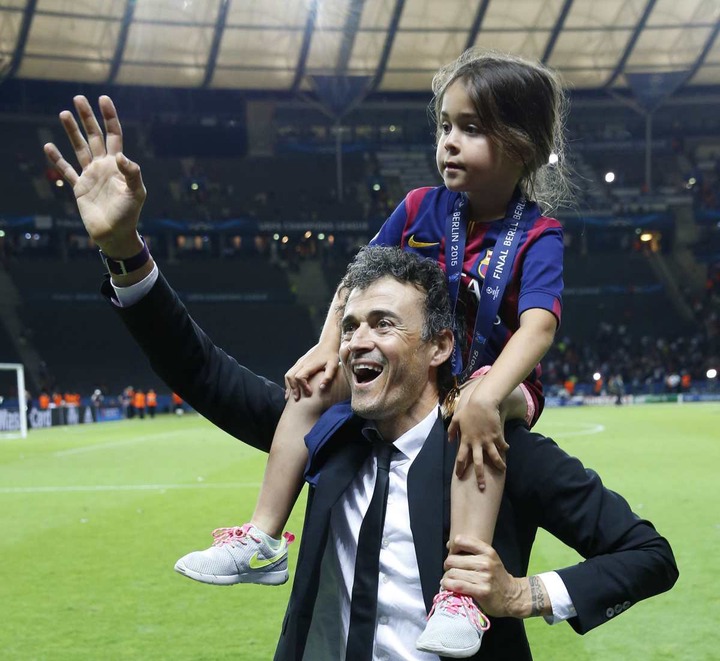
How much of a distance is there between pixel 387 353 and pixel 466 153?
801 millimetres

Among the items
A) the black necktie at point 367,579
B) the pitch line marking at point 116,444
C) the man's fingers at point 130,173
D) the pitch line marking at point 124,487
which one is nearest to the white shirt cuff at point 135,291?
the man's fingers at point 130,173

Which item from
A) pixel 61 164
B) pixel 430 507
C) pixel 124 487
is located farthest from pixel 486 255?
pixel 124 487

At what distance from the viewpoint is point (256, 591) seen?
6.93 m

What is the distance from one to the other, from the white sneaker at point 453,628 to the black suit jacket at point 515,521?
14 cm

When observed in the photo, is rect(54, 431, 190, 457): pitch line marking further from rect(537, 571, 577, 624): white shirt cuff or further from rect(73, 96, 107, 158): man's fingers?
rect(537, 571, 577, 624): white shirt cuff

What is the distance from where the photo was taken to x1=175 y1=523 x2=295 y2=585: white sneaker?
115 inches

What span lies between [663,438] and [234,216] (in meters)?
28.5

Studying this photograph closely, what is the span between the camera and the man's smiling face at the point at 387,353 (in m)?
A: 2.77

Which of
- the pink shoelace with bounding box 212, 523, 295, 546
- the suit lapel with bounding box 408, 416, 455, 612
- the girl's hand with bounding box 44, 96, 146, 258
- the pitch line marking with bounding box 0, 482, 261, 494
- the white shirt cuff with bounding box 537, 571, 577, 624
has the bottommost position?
the pitch line marking with bounding box 0, 482, 261, 494

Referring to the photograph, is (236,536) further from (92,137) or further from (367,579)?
(92,137)

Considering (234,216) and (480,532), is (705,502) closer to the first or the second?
(480,532)

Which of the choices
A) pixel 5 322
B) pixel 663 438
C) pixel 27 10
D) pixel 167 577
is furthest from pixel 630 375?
pixel 167 577

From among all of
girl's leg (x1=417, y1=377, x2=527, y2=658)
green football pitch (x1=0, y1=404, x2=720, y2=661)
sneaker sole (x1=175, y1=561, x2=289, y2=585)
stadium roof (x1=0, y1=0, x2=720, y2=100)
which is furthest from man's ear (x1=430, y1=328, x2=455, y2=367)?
stadium roof (x1=0, y1=0, x2=720, y2=100)

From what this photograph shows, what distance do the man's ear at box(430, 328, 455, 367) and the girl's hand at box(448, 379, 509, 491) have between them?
251mm
